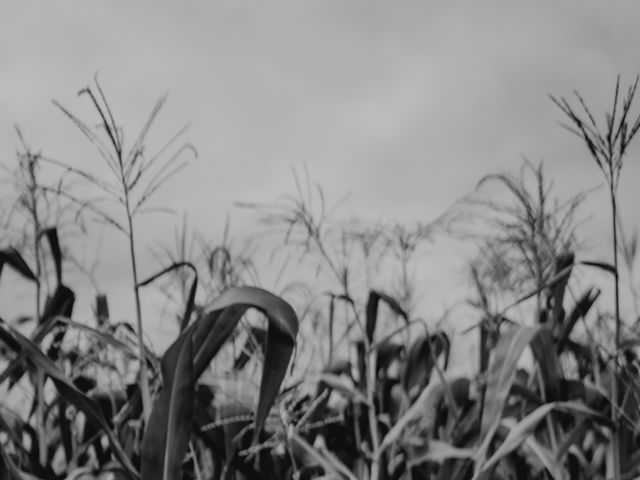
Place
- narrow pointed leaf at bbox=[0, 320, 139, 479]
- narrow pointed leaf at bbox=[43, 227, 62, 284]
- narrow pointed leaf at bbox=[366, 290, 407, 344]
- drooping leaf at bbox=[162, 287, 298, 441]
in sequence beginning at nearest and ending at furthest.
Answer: drooping leaf at bbox=[162, 287, 298, 441]
narrow pointed leaf at bbox=[0, 320, 139, 479]
narrow pointed leaf at bbox=[43, 227, 62, 284]
narrow pointed leaf at bbox=[366, 290, 407, 344]

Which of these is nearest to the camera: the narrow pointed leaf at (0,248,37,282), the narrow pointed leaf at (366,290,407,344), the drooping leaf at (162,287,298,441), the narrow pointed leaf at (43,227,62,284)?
the drooping leaf at (162,287,298,441)

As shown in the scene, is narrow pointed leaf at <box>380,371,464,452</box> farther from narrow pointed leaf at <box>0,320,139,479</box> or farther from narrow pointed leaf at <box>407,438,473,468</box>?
narrow pointed leaf at <box>0,320,139,479</box>

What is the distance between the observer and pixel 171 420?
65.4 inches

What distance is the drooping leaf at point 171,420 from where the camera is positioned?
5.36 ft

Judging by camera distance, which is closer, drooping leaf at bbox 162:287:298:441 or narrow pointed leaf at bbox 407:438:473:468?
drooping leaf at bbox 162:287:298:441

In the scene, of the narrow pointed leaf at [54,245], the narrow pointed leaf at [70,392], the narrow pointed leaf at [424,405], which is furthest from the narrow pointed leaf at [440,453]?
the narrow pointed leaf at [54,245]

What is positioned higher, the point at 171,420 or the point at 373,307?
the point at 373,307

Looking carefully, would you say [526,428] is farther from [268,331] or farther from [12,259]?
[12,259]

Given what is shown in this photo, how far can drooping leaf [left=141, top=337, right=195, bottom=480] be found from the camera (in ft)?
5.36

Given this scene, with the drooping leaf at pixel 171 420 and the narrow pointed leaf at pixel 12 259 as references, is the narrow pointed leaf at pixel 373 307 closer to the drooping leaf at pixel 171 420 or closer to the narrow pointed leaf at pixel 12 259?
the narrow pointed leaf at pixel 12 259

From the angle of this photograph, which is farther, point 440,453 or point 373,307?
point 373,307

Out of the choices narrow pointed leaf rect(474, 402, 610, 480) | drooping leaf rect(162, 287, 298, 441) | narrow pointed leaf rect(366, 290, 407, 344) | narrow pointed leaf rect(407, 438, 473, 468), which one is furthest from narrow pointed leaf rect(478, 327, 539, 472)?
narrow pointed leaf rect(366, 290, 407, 344)

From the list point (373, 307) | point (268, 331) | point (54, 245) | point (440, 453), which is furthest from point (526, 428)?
point (54, 245)

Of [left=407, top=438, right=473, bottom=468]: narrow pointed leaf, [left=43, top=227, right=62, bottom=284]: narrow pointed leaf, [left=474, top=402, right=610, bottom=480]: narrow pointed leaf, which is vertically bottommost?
[left=407, top=438, right=473, bottom=468]: narrow pointed leaf
